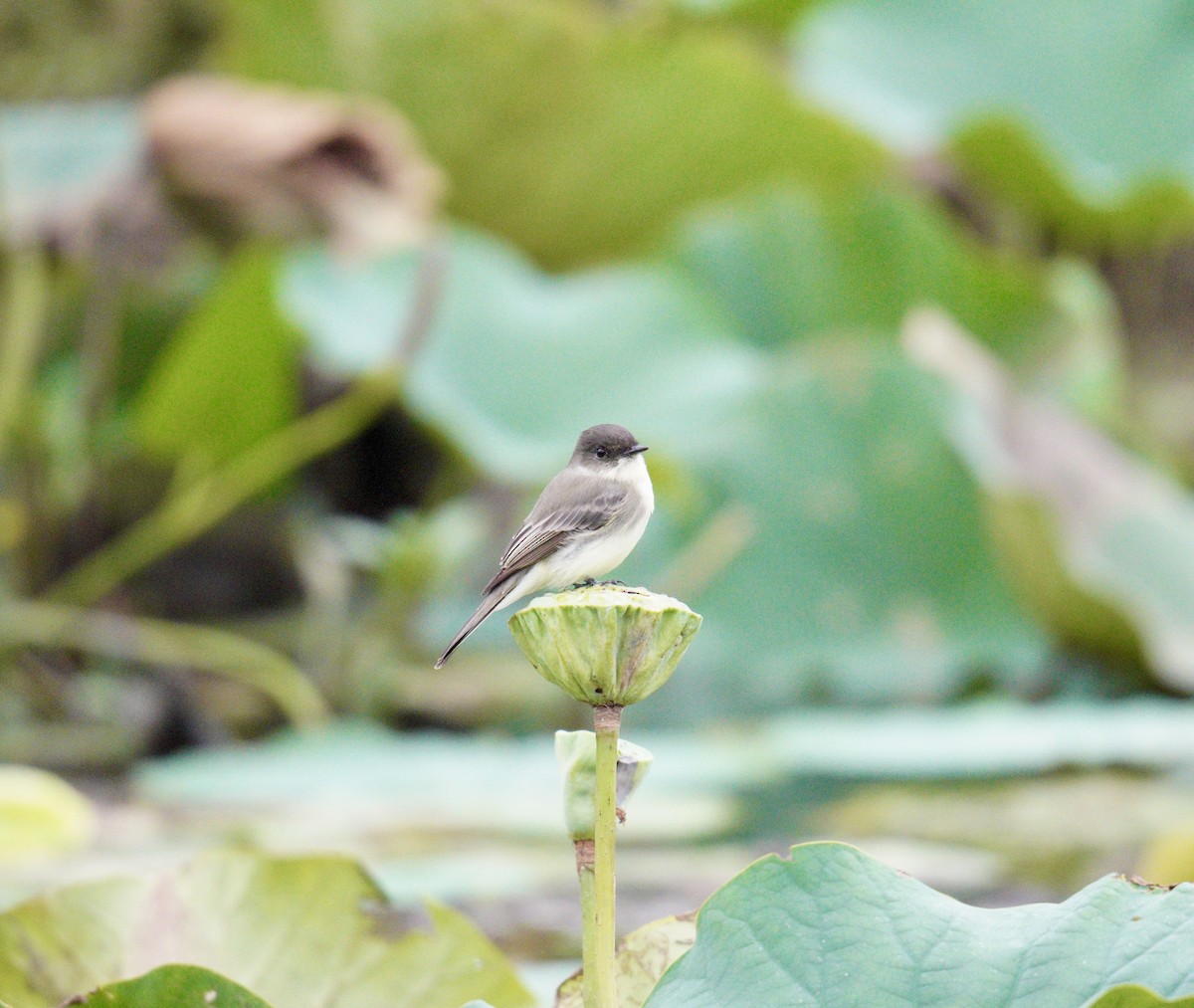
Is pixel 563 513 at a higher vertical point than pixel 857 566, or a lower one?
lower

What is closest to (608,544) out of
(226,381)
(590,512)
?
(590,512)

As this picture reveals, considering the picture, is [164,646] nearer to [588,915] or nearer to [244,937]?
[244,937]

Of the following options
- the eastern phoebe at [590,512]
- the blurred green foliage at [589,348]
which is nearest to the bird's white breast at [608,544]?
the eastern phoebe at [590,512]

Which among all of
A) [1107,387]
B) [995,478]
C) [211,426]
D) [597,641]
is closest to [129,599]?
[211,426]

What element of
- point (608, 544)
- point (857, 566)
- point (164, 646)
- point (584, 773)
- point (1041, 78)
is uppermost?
point (1041, 78)

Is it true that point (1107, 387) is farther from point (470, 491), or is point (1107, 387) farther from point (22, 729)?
point (22, 729)

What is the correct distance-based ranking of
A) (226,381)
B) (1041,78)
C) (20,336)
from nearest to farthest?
(20,336) → (226,381) → (1041,78)

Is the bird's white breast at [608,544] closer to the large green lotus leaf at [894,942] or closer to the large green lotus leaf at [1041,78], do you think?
the large green lotus leaf at [894,942]
